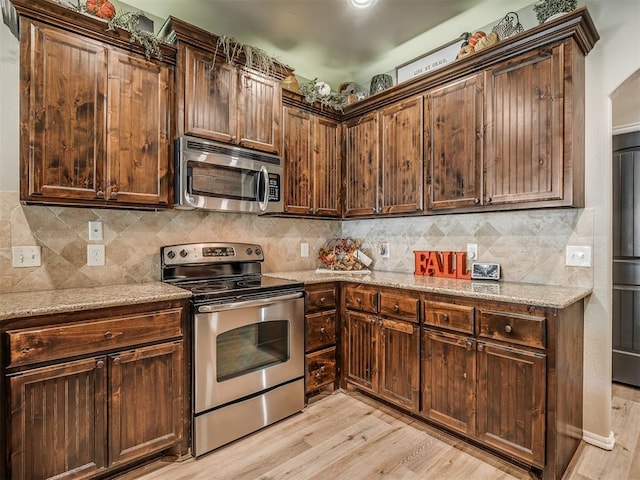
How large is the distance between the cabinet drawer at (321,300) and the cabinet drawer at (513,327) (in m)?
1.15

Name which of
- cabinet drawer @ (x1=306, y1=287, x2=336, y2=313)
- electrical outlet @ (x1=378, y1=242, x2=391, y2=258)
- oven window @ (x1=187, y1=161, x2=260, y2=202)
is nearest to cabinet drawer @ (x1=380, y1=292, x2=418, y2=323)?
cabinet drawer @ (x1=306, y1=287, x2=336, y2=313)

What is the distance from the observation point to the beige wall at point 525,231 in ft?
6.56

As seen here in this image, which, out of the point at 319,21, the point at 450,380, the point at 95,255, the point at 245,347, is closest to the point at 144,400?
the point at 245,347

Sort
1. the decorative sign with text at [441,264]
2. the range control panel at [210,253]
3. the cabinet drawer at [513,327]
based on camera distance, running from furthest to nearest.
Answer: the decorative sign with text at [441,264] < the range control panel at [210,253] < the cabinet drawer at [513,327]

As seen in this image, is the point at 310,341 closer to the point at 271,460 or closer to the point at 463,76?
the point at 271,460

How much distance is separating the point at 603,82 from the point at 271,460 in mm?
3021

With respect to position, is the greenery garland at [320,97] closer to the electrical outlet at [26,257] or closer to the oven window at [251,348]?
the oven window at [251,348]

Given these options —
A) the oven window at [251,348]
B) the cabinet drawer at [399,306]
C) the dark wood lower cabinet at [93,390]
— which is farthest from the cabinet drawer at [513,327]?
the dark wood lower cabinet at [93,390]

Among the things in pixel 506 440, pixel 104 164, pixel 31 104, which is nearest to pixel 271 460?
pixel 506 440

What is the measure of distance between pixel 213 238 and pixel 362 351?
149 centimetres

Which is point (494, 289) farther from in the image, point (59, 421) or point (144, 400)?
point (59, 421)

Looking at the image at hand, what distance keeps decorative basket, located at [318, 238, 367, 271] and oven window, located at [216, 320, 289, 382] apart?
38.8 inches

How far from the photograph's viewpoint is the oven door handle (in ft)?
6.65

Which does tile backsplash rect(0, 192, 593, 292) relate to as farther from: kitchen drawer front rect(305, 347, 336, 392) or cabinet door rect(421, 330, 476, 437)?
kitchen drawer front rect(305, 347, 336, 392)
